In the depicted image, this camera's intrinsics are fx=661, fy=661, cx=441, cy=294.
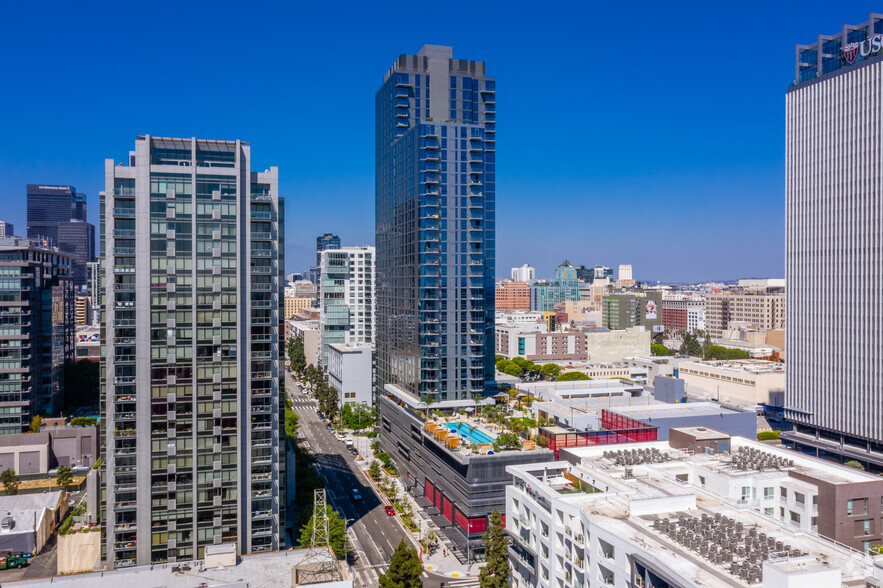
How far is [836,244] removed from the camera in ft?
334

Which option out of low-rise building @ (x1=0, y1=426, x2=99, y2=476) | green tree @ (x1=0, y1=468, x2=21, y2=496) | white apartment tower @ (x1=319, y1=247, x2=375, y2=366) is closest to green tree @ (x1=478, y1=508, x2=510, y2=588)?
green tree @ (x1=0, y1=468, x2=21, y2=496)

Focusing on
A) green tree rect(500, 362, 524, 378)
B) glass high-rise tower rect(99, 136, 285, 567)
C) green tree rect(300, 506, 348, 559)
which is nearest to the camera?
glass high-rise tower rect(99, 136, 285, 567)

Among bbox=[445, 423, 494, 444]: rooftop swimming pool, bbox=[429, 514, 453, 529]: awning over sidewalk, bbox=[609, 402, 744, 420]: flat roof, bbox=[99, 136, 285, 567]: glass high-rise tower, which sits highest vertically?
bbox=[99, 136, 285, 567]: glass high-rise tower

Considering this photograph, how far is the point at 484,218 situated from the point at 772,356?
395 ft

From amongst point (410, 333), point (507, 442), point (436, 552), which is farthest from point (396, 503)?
point (410, 333)

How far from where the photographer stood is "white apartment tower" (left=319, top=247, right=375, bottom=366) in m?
181

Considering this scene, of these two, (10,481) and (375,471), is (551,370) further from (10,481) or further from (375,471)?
(10,481)

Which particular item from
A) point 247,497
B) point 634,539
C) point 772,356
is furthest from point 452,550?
point 772,356

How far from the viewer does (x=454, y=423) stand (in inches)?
3664

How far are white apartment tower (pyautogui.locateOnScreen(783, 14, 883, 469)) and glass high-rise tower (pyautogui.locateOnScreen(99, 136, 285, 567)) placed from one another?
8551cm

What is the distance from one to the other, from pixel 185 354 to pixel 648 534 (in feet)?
133

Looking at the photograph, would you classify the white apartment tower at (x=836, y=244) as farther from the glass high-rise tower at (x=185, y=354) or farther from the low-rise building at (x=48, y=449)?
the low-rise building at (x=48, y=449)

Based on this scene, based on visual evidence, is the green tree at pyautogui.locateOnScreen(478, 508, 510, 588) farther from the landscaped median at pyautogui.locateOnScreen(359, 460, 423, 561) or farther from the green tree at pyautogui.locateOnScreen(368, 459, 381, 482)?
the green tree at pyautogui.locateOnScreen(368, 459, 381, 482)

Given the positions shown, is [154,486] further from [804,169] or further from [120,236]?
[804,169]
